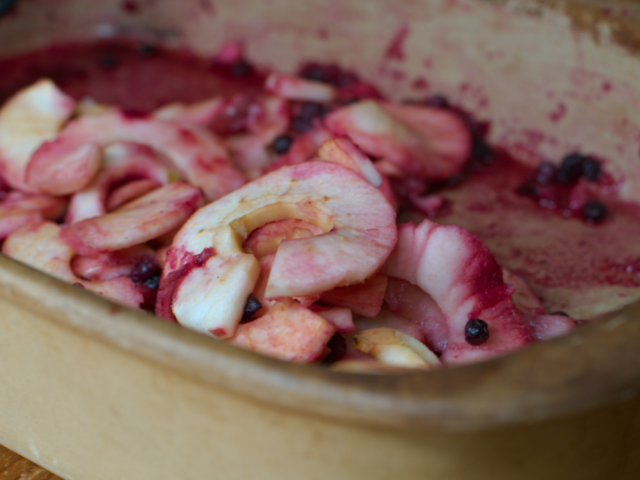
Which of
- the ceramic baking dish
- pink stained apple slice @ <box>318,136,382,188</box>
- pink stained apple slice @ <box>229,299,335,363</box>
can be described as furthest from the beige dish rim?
pink stained apple slice @ <box>318,136,382,188</box>

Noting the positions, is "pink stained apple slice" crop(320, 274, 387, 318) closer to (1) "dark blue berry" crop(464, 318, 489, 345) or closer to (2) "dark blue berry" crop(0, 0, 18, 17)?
(1) "dark blue berry" crop(464, 318, 489, 345)

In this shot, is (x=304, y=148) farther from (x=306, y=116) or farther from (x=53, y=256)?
(x=53, y=256)

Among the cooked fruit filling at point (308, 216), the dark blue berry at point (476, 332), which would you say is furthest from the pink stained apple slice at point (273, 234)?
the dark blue berry at point (476, 332)

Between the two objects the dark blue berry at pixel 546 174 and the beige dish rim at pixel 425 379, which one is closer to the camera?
the beige dish rim at pixel 425 379

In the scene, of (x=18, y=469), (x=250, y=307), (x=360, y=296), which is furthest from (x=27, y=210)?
(x=360, y=296)

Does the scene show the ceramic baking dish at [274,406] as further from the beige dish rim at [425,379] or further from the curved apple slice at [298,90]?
the curved apple slice at [298,90]

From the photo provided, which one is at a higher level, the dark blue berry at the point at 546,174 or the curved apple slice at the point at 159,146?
the dark blue berry at the point at 546,174
